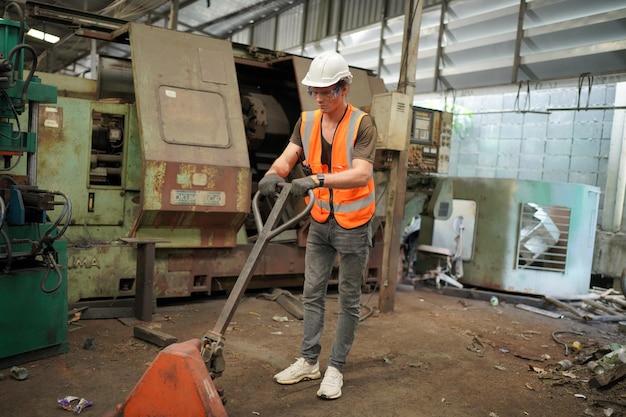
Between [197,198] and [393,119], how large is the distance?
5.72 ft

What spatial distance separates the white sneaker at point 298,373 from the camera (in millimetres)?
2945

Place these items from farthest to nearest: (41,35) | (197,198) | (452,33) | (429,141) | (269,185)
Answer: (41,35)
(452,33)
(429,141)
(197,198)
(269,185)

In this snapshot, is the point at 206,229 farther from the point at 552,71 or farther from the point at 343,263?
the point at 552,71

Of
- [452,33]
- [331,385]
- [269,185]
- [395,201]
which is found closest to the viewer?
[269,185]

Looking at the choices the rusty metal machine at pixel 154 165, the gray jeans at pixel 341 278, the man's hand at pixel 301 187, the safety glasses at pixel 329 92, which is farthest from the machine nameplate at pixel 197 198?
the man's hand at pixel 301 187

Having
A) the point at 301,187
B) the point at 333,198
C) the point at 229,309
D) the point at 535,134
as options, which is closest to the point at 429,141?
the point at 535,134

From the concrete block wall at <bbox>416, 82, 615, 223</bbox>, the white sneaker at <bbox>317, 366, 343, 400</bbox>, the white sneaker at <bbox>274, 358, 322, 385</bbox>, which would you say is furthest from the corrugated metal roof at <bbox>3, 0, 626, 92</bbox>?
the white sneaker at <bbox>317, 366, 343, 400</bbox>

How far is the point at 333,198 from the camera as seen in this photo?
112 inches

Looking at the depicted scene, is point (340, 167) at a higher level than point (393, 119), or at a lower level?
lower

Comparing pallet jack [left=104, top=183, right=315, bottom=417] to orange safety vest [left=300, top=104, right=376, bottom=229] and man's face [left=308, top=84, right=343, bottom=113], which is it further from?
man's face [left=308, top=84, right=343, bottom=113]

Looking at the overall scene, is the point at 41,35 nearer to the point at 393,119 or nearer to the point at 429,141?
the point at 429,141

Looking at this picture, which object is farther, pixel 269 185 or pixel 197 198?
pixel 197 198

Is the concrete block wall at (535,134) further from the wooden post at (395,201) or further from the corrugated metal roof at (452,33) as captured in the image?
the wooden post at (395,201)

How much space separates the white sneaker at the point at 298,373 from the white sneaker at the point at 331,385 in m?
0.14
